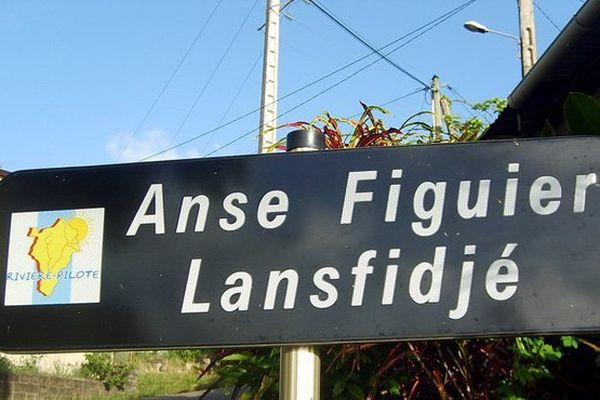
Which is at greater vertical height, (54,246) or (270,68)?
(270,68)

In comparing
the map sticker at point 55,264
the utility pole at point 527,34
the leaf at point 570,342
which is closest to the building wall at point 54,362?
the utility pole at point 527,34

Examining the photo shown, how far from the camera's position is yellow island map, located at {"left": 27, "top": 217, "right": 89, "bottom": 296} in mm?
1732

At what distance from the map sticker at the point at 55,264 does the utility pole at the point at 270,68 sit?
10.2 meters

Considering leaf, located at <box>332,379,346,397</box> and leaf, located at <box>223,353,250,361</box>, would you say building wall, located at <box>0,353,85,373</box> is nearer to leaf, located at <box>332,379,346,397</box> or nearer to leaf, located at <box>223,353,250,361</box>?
leaf, located at <box>223,353,250,361</box>

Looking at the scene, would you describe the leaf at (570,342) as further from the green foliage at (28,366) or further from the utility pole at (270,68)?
the green foliage at (28,366)

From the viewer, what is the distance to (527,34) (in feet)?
39.1

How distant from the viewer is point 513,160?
169 centimetres

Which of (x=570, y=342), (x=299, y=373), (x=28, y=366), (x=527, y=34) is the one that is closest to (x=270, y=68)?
(x=527, y=34)

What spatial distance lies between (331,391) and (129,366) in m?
12.3

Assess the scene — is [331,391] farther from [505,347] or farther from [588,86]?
[588,86]

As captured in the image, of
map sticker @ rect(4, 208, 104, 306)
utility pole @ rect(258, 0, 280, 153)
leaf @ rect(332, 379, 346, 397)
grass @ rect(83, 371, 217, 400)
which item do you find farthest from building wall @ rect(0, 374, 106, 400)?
map sticker @ rect(4, 208, 104, 306)

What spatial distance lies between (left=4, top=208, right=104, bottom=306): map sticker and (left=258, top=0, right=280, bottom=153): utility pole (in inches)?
403

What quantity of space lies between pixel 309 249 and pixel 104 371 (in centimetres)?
1369

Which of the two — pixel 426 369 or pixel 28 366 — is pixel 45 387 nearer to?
pixel 28 366
